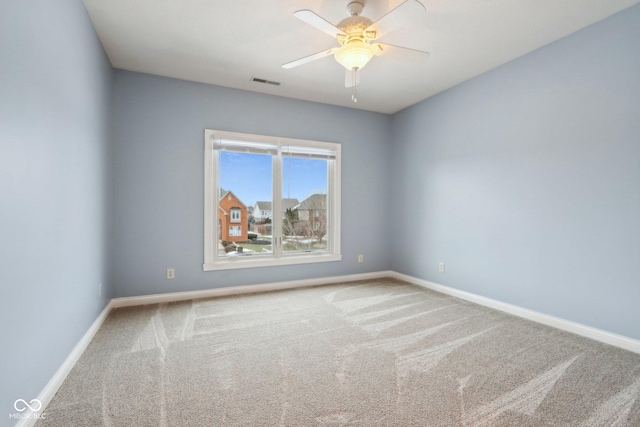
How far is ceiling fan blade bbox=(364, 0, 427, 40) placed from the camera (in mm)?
1725

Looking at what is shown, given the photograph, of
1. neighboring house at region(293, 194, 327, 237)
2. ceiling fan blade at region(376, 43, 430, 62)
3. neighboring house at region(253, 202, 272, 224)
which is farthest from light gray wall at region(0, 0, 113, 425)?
neighboring house at region(293, 194, 327, 237)

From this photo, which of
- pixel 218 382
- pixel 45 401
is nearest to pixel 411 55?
pixel 218 382

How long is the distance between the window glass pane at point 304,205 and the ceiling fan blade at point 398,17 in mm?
2259

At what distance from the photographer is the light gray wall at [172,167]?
10.5 ft

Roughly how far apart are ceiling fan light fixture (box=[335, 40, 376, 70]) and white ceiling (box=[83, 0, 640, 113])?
0.99ft

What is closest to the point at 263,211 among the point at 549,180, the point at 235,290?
the point at 235,290

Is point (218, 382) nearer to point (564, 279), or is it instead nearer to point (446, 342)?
point (446, 342)

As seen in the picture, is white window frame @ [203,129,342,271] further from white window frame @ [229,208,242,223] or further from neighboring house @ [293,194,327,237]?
white window frame @ [229,208,242,223]

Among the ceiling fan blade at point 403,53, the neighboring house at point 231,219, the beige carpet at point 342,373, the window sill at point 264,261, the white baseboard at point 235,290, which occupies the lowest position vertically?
the beige carpet at point 342,373

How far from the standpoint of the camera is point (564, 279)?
258cm

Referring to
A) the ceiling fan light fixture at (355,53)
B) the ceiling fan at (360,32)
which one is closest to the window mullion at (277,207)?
the ceiling fan at (360,32)

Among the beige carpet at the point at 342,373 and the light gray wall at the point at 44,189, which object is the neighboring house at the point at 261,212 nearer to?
the beige carpet at the point at 342,373

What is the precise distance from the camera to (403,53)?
231cm

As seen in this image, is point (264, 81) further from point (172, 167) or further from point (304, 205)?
point (304, 205)
